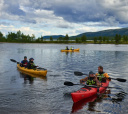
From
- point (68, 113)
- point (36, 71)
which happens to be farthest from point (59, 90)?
point (36, 71)

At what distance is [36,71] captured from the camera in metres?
21.0

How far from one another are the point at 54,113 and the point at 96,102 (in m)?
3.63

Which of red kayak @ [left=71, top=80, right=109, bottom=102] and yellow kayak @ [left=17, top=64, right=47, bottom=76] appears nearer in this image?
red kayak @ [left=71, top=80, right=109, bottom=102]

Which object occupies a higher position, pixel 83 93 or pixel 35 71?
pixel 35 71

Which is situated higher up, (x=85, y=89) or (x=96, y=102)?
(x=85, y=89)

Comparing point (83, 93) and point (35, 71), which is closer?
point (83, 93)

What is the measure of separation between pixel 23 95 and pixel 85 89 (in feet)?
16.5

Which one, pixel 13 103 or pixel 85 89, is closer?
pixel 13 103

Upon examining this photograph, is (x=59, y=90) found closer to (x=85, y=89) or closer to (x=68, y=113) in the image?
(x=85, y=89)

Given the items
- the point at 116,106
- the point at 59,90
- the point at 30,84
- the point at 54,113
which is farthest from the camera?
the point at 30,84

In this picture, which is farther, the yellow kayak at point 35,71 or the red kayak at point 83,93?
A: the yellow kayak at point 35,71

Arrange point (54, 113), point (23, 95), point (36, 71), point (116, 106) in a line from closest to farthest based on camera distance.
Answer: point (54, 113) < point (116, 106) < point (23, 95) < point (36, 71)

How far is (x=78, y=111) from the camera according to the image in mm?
10711

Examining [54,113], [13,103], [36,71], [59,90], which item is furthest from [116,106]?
[36,71]
